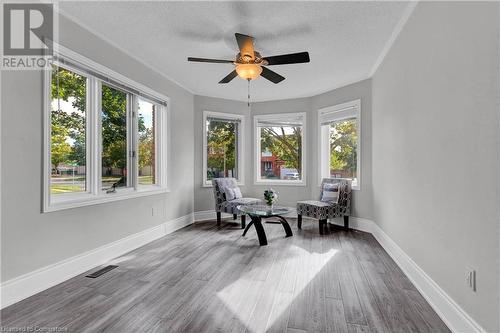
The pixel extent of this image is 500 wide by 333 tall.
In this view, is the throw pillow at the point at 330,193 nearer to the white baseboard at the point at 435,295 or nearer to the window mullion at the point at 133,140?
the white baseboard at the point at 435,295

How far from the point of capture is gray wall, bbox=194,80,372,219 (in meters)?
4.68

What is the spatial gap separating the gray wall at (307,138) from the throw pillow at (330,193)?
33 cm

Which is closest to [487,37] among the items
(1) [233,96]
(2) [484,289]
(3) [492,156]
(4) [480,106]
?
(4) [480,106]

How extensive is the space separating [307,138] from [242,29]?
10.9 feet

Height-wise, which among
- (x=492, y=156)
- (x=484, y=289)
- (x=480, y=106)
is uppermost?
(x=480, y=106)

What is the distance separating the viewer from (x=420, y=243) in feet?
8.10

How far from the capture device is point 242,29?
2.97 meters

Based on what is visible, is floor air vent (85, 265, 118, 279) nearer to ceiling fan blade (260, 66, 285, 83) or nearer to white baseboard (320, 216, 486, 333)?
ceiling fan blade (260, 66, 285, 83)

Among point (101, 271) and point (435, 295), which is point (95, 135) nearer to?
point (101, 271)

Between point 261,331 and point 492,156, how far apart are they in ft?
5.86

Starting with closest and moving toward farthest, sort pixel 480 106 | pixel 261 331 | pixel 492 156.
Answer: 1. pixel 492 156
2. pixel 480 106
3. pixel 261 331

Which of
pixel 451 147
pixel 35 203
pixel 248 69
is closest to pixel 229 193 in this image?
pixel 248 69

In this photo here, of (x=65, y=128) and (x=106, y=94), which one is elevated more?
(x=106, y=94)

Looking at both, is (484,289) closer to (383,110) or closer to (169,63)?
(383,110)
